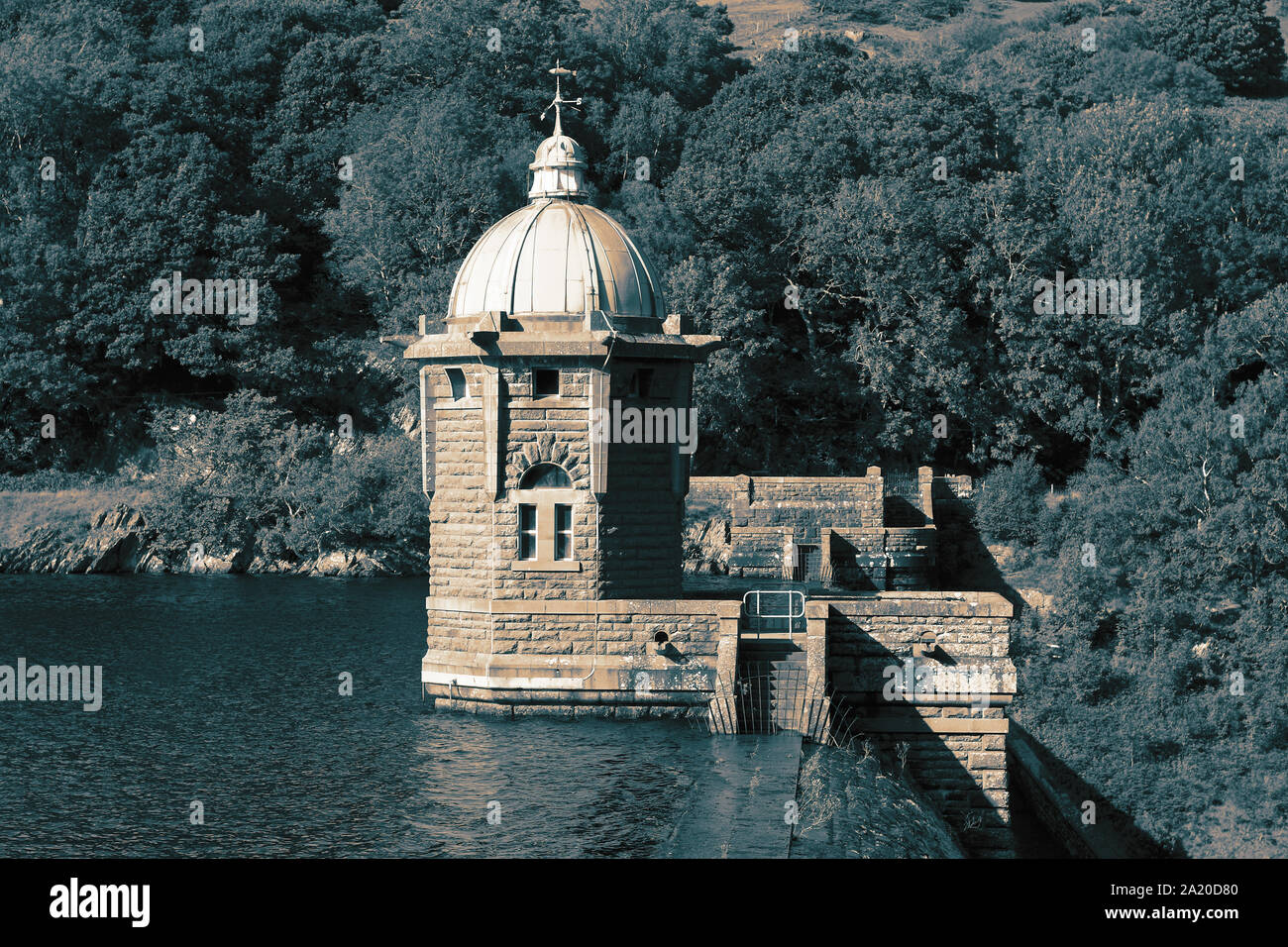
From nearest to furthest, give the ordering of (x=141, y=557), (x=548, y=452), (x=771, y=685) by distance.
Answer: (x=771, y=685) < (x=548, y=452) < (x=141, y=557)

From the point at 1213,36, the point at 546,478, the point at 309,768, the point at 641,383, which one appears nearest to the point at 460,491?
the point at 546,478

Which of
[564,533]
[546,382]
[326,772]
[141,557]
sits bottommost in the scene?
[326,772]

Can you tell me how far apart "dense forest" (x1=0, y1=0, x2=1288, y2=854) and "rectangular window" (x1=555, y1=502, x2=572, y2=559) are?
22.9 metres

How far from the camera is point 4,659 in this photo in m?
35.4

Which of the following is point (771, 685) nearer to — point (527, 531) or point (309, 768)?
point (527, 531)

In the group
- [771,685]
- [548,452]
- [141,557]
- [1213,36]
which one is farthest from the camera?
[1213,36]

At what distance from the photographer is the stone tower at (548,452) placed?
24719 millimetres

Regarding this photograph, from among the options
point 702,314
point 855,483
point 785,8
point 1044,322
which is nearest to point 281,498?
point 702,314

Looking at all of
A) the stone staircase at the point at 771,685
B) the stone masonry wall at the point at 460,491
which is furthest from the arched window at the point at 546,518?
the stone staircase at the point at 771,685

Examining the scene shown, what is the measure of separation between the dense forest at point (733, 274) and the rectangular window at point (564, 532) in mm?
22905

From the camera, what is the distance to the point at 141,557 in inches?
A: 2434

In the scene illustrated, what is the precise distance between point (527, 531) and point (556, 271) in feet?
14.3

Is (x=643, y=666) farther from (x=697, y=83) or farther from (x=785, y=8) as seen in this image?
(x=785, y=8)

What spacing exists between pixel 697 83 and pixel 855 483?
4887 cm
